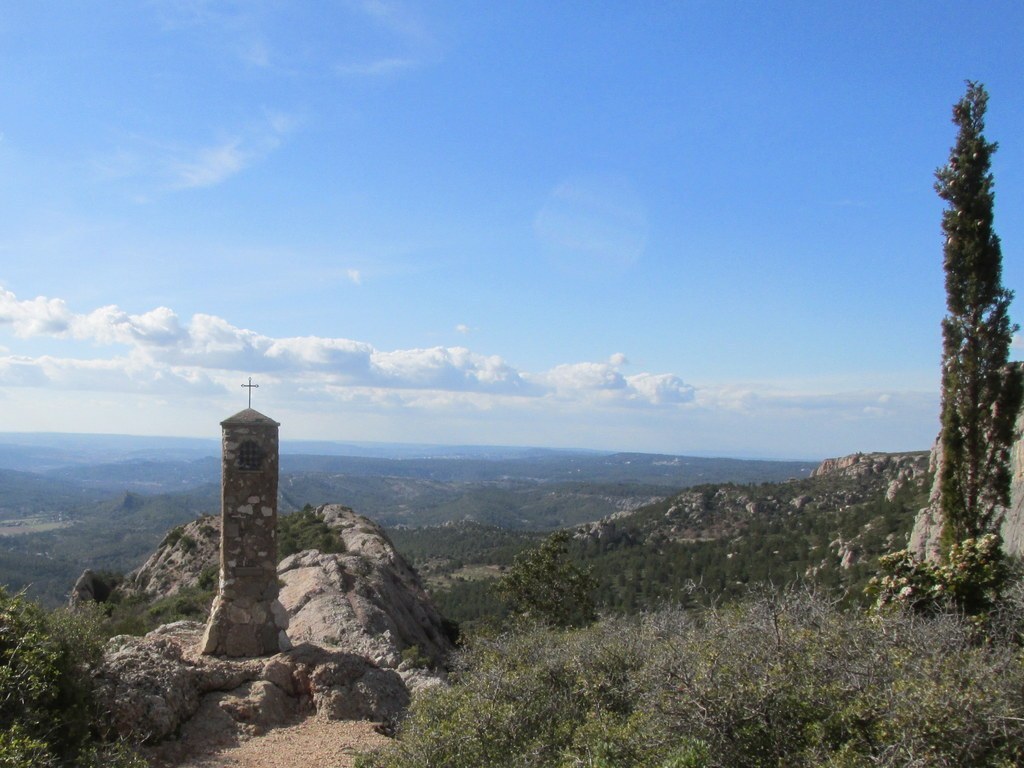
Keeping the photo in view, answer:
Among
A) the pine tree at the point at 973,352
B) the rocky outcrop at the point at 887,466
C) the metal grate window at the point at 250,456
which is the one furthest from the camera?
the rocky outcrop at the point at 887,466

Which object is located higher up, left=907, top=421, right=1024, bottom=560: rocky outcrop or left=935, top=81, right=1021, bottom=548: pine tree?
left=935, top=81, right=1021, bottom=548: pine tree

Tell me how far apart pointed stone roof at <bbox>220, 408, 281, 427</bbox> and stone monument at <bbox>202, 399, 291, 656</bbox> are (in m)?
0.02

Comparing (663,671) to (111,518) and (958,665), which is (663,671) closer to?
(958,665)

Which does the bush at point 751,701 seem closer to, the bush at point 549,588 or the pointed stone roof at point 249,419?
the pointed stone roof at point 249,419

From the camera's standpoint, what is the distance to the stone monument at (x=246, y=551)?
11.9 meters

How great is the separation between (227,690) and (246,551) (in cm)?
219

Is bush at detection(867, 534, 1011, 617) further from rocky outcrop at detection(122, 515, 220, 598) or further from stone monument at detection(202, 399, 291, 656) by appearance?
rocky outcrop at detection(122, 515, 220, 598)

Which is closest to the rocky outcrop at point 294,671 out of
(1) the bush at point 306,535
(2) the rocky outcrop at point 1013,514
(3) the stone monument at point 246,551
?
(3) the stone monument at point 246,551

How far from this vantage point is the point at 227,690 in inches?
431

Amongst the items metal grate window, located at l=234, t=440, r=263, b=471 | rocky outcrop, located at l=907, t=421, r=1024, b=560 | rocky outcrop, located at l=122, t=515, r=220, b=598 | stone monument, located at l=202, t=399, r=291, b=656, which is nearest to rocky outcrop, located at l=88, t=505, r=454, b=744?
stone monument, located at l=202, t=399, r=291, b=656


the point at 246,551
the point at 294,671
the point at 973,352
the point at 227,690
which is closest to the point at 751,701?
the point at 294,671

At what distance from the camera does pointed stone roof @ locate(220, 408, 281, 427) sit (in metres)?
12.0

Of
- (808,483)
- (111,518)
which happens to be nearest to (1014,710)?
(808,483)

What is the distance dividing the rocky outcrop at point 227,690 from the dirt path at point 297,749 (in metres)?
0.26
